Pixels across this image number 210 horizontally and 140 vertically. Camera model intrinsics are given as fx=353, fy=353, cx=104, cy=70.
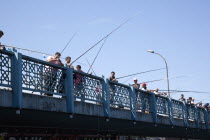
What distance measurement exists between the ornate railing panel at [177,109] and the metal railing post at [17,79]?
11460 mm

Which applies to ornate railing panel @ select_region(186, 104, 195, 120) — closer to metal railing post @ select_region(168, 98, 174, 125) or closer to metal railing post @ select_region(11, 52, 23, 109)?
metal railing post @ select_region(168, 98, 174, 125)

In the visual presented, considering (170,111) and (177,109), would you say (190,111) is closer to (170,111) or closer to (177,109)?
(177,109)

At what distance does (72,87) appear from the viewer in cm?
1003

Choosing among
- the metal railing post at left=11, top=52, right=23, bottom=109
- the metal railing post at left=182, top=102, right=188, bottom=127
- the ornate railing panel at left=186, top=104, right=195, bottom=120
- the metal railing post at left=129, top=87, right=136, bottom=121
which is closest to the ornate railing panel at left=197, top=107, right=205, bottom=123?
the ornate railing panel at left=186, top=104, right=195, bottom=120

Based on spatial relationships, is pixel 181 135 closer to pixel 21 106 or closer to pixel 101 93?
pixel 101 93

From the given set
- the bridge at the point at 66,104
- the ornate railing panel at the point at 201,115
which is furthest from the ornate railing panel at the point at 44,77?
the ornate railing panel at the point at 201,115

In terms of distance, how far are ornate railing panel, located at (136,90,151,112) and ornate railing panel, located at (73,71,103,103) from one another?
298cm

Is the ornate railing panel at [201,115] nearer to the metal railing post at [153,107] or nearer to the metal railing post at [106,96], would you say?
the metal railing post at [153,107]

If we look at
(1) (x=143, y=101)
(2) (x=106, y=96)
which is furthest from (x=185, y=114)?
(2) (x=106, y=96)

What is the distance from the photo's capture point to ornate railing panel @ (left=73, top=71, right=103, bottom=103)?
34.5ft

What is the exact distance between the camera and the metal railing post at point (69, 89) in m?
9.83

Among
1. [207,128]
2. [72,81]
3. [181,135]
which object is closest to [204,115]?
[207,128]

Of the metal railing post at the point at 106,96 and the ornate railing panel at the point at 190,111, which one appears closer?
the metal railing post at the point at 106,96

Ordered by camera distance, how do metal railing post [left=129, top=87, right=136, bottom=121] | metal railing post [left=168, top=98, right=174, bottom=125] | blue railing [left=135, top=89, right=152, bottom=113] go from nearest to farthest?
1. metal railing post [left=129, top=87, right=136, bottom=121]
2. blue railing [left=135, top=89, right=152, bottom=113]
3. metal railing post [left=168, top=98, right=174, bottom=125]
